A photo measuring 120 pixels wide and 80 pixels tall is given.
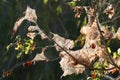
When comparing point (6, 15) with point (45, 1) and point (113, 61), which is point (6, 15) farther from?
point (113, 61)

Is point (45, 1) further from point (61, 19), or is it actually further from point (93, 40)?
point (93, 40)

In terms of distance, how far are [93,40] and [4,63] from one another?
2862 mm

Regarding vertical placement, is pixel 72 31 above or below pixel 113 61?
below

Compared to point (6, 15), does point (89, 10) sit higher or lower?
higher

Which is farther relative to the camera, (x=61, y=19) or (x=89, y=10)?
(x=61, y=19)

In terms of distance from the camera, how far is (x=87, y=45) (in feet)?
12.2

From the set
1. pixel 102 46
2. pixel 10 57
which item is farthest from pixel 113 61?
pixel 10 57

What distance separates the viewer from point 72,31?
21.4 ft

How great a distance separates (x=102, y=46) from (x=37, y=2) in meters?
3.07

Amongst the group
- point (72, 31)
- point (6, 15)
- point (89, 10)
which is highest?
point (89, 10)

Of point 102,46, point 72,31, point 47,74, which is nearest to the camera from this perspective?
point 102,46

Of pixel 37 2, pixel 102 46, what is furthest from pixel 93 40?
pixel 37 2

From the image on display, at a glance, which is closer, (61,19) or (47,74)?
(47,74)

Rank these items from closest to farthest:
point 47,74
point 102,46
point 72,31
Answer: point 102,46, point 47,74, point 72,31
